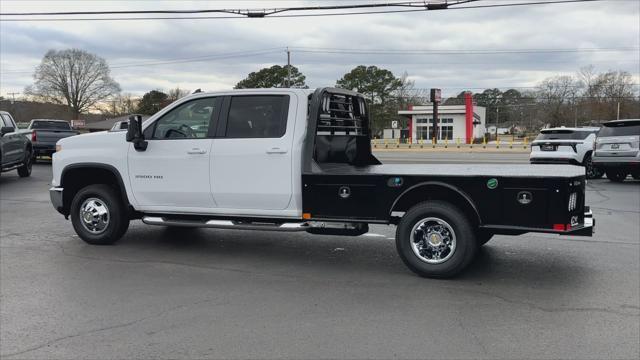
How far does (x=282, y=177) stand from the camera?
653cm

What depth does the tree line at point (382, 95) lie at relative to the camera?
7725cm

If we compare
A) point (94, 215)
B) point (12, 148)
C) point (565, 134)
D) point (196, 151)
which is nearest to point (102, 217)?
point (94, 215)

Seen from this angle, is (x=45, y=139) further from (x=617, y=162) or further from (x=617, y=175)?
(x=617, y=175)

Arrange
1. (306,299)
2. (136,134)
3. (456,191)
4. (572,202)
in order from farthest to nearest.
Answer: (136,134), (456,191), (572,202), (306,299)

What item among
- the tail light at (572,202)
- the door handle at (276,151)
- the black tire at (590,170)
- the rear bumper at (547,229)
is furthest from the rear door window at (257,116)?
the black tire at (590,170)

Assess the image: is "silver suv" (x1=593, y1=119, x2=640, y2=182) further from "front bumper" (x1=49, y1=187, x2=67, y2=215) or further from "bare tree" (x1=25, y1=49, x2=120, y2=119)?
"bare tree" (x1=25, y1=49, x2=120, y2=119)

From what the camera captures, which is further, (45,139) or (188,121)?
(45,139)

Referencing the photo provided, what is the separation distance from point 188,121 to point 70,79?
299 feet

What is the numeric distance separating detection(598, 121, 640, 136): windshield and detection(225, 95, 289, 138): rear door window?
11886 millimetres

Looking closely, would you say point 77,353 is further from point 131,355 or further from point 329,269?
point 329,269

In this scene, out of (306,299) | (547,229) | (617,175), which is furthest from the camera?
(617,175)

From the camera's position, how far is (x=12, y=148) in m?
16.0

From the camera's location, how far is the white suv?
17000 mm

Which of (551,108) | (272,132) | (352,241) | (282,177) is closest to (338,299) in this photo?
(282,177)
